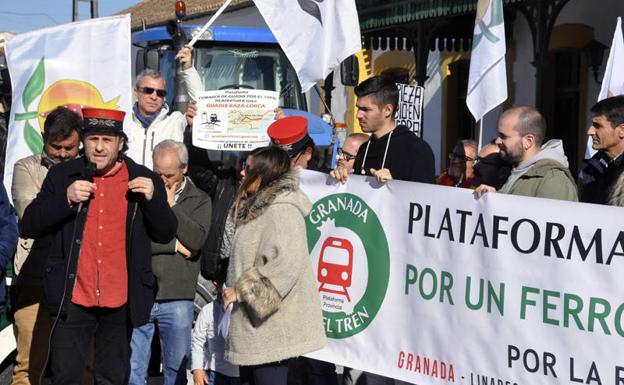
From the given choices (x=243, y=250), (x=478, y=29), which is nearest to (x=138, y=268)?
(x=243, y=250)

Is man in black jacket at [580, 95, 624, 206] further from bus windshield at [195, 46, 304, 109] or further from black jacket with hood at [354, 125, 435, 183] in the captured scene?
bus windshield at [195, 46, 304, 109]

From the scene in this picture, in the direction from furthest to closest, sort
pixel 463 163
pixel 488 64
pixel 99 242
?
pixel 463 163
pixel 488 64
pixel 99 242

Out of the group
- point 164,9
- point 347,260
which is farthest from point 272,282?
point 164,9

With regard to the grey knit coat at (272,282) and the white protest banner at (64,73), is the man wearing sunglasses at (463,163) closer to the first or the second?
the white protest banner at (64,73)

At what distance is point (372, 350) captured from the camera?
5961 mm

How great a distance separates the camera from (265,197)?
5305 mm

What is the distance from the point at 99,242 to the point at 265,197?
103 centimetres

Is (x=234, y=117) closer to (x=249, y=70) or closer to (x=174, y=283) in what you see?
(x=174, y=283)

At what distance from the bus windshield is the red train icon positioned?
477 centimetres

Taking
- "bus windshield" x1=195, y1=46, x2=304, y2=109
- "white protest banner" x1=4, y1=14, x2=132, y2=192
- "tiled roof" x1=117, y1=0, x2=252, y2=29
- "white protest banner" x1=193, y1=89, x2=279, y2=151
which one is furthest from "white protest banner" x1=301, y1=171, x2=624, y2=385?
"tiled roof" x1=117, y1=0, x2=252, y2=29

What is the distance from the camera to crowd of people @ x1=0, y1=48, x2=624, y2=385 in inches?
207

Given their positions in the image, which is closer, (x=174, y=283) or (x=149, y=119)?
(x=174, y=283)

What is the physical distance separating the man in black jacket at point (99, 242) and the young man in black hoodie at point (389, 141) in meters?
1.13

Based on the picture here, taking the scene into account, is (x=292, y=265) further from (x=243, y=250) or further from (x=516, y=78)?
(x=516, y=78)
